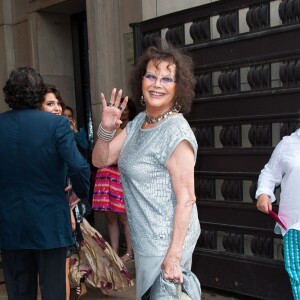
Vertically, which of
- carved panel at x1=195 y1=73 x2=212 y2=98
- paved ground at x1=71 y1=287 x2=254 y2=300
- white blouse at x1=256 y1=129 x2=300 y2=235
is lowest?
paved ground at x1=71 y1=287 x2=254 y2=300

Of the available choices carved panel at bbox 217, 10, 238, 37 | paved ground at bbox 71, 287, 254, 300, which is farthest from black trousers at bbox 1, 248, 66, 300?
carved panel at bbox 217, 10, 238, 37

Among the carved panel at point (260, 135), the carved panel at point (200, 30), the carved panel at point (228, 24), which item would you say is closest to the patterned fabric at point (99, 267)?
the carved panel at point (260, 135)

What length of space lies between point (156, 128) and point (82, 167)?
64cm

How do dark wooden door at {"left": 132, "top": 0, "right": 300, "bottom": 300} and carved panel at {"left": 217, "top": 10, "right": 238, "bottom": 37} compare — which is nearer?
dark wooden door at {"left": 132, "top": 0, "right": 300, "bottom": 300}

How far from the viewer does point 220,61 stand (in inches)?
175

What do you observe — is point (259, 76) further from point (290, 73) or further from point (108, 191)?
point (108, 191)

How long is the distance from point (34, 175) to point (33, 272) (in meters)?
0.62

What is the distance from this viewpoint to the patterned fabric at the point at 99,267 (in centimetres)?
444

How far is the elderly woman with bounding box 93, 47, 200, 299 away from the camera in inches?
95.3

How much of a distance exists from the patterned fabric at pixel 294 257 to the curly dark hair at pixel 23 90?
1707 millimetres

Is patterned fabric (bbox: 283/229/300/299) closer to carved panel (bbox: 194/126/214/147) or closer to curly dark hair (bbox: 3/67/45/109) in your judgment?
carved panel (bbox: 194/126/214/147)

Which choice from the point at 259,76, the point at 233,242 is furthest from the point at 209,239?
the point at 259,76

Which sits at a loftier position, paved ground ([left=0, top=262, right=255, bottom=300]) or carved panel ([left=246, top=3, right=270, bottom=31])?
carved panel ([left=246, top=3, right=270, bottom=31])

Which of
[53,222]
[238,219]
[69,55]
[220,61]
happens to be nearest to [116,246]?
[238,219]
